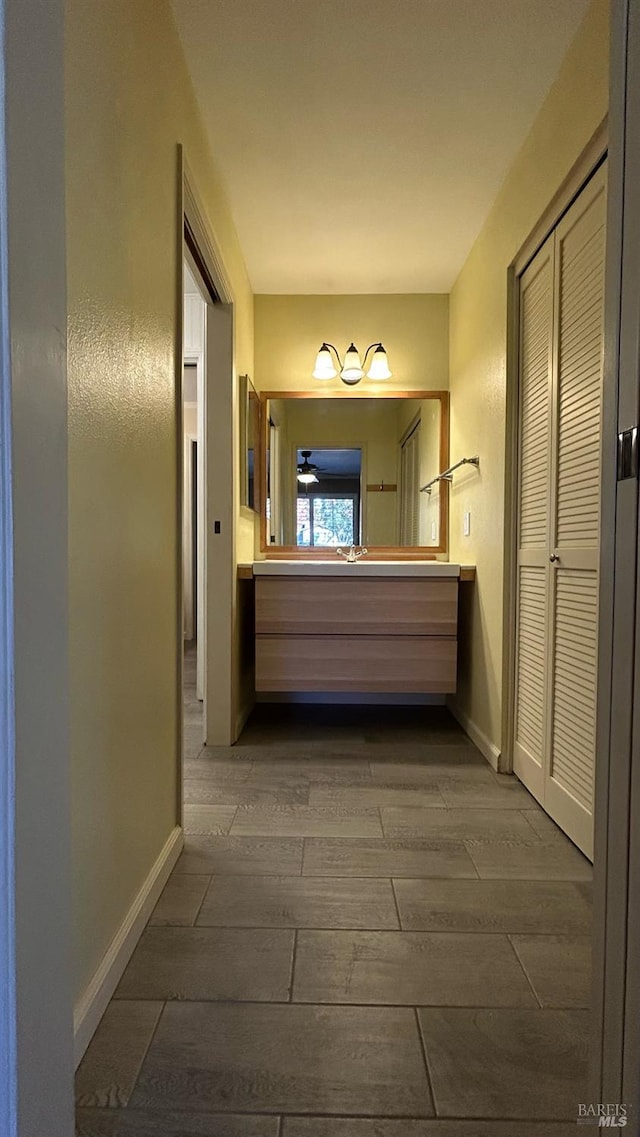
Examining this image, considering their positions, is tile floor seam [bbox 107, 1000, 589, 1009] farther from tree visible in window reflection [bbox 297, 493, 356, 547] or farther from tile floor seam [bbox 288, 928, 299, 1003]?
tree visible in window reflection [bbox 297, 493, 356, 547]

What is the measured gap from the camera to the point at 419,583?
8.75 feet

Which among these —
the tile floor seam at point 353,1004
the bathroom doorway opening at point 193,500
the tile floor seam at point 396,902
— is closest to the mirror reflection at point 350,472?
the bathroom doorway opening at point 193,500

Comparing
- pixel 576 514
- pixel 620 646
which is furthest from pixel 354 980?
pixel 576 514

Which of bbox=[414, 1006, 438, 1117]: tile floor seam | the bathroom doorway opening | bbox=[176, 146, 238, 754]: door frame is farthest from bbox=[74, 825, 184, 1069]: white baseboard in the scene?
bbox=[176, 146, 238, 754]: door frame

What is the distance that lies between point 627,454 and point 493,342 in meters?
1.99

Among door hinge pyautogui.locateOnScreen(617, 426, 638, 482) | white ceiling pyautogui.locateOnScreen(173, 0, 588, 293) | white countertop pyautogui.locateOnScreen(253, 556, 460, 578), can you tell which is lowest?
white countertop pyautogui.locateOnScreen(253, 556, 460, 578)

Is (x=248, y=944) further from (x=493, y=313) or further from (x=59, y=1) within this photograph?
(x=493, y=313)

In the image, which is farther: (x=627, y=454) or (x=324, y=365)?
(x=324, y=365)

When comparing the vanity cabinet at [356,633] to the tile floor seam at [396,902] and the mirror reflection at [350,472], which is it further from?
the tile floor seam at [396,902]

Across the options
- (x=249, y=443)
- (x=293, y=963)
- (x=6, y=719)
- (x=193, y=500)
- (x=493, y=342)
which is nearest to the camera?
(x=6, y=719)

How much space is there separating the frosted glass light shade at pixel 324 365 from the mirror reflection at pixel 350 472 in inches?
6.6

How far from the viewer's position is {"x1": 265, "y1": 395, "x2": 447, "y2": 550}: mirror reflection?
3271mm

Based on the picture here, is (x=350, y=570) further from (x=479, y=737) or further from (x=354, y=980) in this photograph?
(x=354, y=980)

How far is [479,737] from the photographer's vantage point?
258 cm
